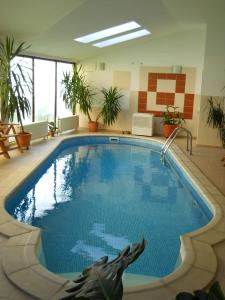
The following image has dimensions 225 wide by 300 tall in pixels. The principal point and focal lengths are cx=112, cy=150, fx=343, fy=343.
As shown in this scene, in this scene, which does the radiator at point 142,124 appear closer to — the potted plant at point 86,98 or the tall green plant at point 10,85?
the potted plant at point 86,98

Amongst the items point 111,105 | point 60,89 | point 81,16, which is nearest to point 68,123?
point 60,89

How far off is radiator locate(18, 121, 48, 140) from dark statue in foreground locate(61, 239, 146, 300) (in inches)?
259

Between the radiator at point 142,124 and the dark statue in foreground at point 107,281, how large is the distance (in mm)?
8616

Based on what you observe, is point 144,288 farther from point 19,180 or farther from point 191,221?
point 19,180

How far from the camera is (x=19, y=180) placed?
511 centimetres

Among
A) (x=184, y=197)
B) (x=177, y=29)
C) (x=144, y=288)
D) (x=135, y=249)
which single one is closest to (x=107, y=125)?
(x=177, y=29)

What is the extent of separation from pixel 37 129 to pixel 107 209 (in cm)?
437

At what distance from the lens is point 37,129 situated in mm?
8477

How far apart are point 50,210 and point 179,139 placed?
6.04 meters

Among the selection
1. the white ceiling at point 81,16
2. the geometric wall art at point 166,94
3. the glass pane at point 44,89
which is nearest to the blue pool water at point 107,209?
the glass pane at point 44,89

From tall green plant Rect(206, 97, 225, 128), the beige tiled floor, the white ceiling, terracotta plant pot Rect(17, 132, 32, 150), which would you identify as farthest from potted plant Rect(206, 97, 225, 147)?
terracotta plant pot Rect(17, 132, 32, 150)

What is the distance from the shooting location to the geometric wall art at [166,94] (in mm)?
10297

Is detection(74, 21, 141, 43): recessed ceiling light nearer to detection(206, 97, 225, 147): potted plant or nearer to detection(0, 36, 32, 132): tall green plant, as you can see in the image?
detection(0, 36, 32, 132): tall green plant

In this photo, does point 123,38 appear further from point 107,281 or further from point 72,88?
point 107,281
